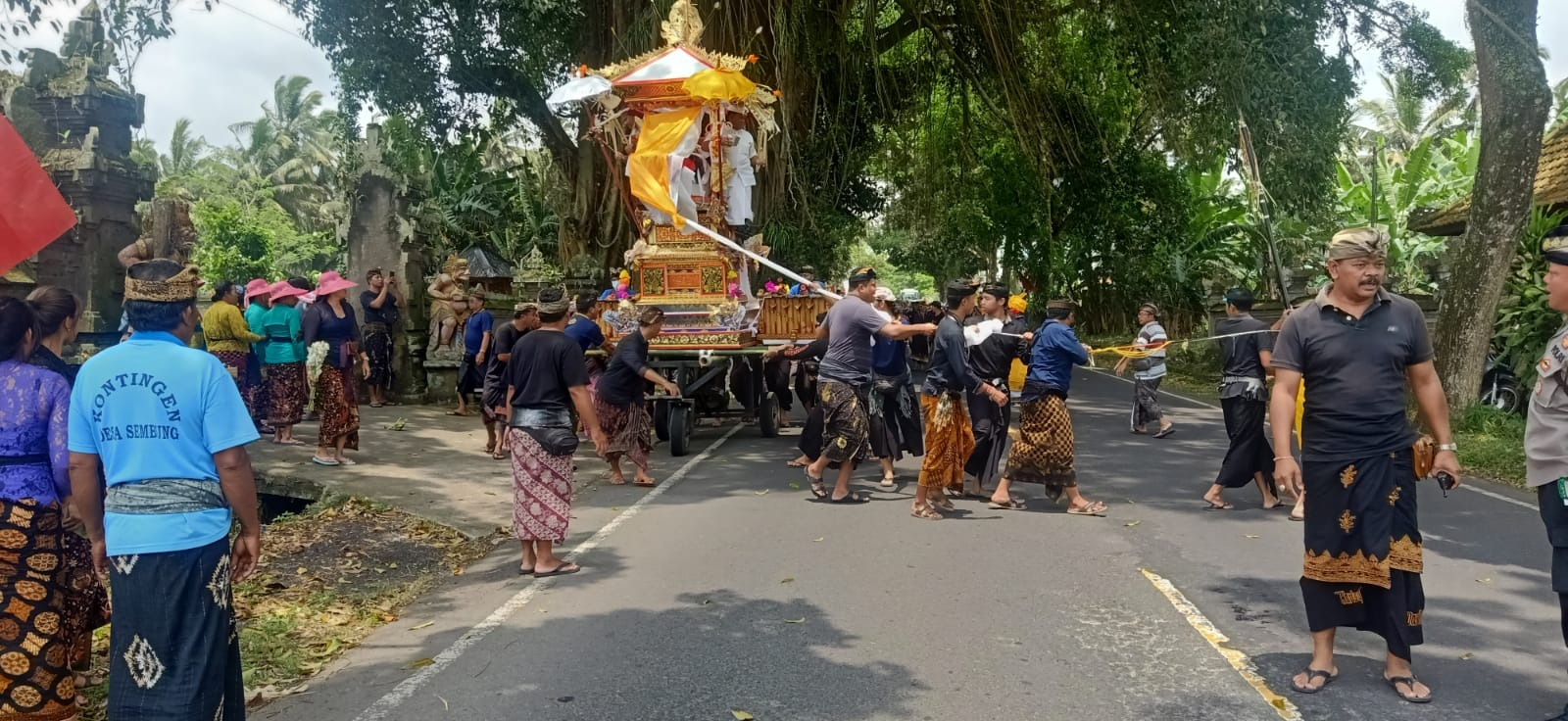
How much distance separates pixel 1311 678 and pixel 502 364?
22.9ft

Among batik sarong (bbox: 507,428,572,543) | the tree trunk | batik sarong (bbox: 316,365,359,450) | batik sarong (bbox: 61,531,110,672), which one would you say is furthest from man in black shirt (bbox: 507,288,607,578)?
the tree trunk

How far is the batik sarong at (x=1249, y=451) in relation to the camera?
298 inches

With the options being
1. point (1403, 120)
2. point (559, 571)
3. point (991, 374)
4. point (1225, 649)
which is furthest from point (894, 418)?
point (1403, 120)

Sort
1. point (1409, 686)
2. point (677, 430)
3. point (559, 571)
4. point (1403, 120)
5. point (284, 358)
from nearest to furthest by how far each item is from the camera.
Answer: point (1409, 686)
point (559, 571)
point (284, 358)
point (677, 430)
point (1403, 120)

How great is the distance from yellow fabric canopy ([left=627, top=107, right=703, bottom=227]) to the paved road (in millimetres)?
4518

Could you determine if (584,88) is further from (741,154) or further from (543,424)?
(543,424)

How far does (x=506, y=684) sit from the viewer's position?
4.20 meters

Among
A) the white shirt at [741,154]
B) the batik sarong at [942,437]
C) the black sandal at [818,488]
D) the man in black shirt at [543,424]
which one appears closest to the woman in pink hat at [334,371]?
the man in black shirt at [543,424]

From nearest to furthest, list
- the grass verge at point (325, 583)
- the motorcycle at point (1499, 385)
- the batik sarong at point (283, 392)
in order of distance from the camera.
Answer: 1. the grass verge at point (325, 583)
2. the batik sarong at point (283, 392)
3. the motorcycle at point (1499, 385)

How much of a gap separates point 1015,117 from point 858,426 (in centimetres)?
1054

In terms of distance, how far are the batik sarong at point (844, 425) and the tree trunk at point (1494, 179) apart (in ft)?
23.1

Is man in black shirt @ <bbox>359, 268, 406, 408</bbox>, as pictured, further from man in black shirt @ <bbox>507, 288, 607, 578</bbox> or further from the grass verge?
man in black shirt @ <bbox>507, 288, 607, 578</bbox>

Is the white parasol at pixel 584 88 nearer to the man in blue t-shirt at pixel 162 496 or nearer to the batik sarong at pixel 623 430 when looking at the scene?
the batik sarong at pixel 623 430

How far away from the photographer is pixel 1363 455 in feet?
13.3
